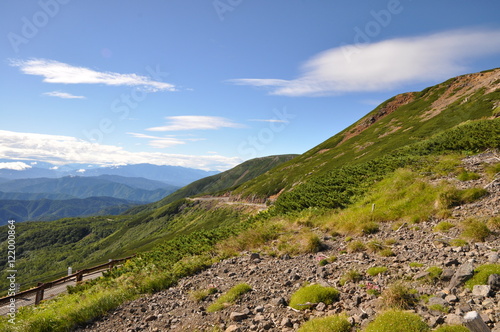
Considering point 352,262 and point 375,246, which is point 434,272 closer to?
point 352,262

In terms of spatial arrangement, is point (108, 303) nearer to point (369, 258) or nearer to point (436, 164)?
point (369, 258)

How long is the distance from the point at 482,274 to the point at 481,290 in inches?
31.1

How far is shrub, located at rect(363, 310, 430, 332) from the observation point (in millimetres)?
6461

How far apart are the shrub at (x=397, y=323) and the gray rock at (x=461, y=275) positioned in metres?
2.28

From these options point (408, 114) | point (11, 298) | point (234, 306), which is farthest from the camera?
point (408, 114)

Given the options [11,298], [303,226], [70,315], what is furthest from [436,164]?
[11,298]

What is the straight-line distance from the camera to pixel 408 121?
85312 mm

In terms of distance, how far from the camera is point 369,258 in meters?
12.1

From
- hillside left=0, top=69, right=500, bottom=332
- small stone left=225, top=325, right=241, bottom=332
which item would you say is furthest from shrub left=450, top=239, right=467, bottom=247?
small stone left=225, top=325, right=241, bottom=332

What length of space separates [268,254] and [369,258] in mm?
6247

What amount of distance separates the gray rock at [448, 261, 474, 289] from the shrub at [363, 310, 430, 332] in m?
2.28

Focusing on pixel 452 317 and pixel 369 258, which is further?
pixel 369 258

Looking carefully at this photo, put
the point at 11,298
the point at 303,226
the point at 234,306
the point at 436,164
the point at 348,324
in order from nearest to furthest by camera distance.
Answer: the point at 348,324 → the point at 234,306 → the point at 11,298 → the point at 303,226 → the point at 436,164

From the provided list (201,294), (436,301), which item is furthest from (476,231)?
(201,294)
